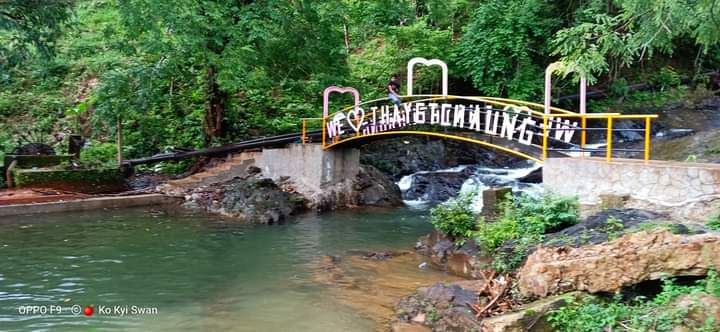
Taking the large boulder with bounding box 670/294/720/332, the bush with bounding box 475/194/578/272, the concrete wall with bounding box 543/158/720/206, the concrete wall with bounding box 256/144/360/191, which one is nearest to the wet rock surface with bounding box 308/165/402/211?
the concrete wall with bounding box 256/144/360/191

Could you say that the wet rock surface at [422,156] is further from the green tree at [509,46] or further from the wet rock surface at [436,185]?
the green tree at [509,46]

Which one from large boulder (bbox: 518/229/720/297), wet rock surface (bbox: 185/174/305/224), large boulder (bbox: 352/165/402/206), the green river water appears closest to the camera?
large boulder (bbox: 518/229/720/297)

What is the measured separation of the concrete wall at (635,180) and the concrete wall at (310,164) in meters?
8.59

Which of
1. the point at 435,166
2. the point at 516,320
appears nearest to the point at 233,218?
the point at 435,166

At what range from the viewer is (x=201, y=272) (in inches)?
416

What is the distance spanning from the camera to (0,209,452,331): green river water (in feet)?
27.0

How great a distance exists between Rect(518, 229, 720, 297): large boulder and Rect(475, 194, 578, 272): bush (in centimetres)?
120

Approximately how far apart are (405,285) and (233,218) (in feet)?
23.5

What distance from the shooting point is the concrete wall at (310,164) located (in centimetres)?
1789

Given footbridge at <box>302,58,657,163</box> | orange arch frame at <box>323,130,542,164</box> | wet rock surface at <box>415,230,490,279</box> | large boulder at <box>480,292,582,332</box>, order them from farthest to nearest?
orange arch frame at <box>323,130,542,164</box>
footbridge at <box>302,58,657,163</box>
wet rock surface at <box>415,230,490,279</box>
large boulder at <box>480,292,582,332</box>

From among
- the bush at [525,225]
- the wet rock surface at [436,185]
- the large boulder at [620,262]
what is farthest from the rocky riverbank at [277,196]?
the large boulder at [620,262]

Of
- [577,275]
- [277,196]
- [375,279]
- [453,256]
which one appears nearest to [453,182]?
[277,196]

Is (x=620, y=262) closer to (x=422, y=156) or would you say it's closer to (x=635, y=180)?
(x=635, y=180)

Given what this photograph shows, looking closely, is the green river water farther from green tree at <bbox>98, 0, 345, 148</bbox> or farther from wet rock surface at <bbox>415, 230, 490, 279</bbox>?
green tree at <bbox>98, 0, 345, 148</bbox>
